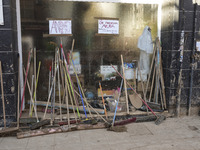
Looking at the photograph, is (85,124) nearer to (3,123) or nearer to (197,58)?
(3,123)

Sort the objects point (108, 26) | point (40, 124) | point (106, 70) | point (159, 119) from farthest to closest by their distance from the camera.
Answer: point (106, 70), point (108, 26), point (159, 119), point (40, 124)

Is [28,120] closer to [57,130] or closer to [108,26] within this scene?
[57,130]

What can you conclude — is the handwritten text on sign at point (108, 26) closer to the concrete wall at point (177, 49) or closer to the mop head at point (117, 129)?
the concrete wall at point (177, 49)

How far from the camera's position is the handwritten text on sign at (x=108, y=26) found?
212 inches

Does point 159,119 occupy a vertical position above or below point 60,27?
below

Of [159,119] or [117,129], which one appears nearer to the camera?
[117,129]

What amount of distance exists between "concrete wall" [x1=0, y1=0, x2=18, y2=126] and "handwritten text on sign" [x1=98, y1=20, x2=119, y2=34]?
2075 millimetres

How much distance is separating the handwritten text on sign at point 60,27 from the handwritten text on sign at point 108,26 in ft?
2.57

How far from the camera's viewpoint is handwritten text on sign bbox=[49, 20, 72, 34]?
16.9 ft

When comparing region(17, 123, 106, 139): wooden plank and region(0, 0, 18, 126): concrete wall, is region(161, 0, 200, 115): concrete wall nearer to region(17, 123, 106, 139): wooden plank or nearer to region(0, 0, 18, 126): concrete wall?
region(17, 123, 106, 139): wooden plank

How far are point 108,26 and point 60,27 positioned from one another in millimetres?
1250

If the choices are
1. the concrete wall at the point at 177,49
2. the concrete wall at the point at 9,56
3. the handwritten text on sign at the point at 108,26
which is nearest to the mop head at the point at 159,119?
the concrete wall at the point at 177,49

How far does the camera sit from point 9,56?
4.51 meters

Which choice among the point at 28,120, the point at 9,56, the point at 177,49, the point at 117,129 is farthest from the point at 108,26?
the point at 28,120
